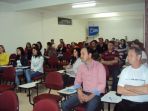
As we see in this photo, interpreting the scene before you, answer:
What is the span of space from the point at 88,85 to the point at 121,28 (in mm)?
12913

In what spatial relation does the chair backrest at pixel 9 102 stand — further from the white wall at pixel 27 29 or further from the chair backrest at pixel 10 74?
the white wall at pixel 27 29

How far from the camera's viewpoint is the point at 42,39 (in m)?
11.1

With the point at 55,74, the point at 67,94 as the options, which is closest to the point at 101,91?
the point at 67,94

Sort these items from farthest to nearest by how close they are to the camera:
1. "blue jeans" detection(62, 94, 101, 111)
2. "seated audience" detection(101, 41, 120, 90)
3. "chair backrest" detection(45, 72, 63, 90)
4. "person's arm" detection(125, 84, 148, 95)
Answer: "seated audience" detection(101, 41, 120, 90) → "chair backrest" detection(45, 72, 63, 90) → "blue jeans" detection(62, 94, 101, 111) → "person's arm" detection(125, 84, 148, 95)

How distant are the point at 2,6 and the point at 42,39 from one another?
2.84 metres

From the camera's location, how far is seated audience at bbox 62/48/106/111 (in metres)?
3.35

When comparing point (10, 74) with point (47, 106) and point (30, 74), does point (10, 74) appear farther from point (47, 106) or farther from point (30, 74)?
point (47, 106)

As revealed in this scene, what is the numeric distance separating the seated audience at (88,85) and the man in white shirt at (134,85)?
526mm

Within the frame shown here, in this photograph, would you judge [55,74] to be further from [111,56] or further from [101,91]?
[111,56]

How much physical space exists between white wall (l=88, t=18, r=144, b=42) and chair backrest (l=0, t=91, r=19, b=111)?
43.2 feet

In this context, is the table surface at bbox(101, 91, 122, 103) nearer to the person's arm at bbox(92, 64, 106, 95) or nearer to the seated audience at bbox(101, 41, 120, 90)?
the person's arm at bbox(92, 64, 106, 95)

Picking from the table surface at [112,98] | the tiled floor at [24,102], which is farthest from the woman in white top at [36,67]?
the table surface at [112,98]

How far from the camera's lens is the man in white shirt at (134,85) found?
9.04ft

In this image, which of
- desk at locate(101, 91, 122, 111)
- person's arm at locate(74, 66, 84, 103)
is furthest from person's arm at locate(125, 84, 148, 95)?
person's arm at locate(74, 66, 84, 103)
